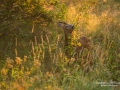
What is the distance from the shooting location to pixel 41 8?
7414mm

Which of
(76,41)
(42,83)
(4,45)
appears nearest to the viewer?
(42,83)

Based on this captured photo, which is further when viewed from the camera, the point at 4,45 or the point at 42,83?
the point at 4,45

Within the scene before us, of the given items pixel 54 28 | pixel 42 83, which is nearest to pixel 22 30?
pixel 54 28

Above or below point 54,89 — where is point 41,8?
above

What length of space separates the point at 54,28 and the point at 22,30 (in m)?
1.00

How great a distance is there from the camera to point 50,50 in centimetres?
564

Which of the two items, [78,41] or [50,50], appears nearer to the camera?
[50,50]

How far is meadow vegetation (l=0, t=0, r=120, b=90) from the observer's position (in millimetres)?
5178

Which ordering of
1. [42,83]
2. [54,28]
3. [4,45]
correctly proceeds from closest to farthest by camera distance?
[42,83] < [4,45] < [54,28]

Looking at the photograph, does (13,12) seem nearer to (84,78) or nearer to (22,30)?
(22,30)

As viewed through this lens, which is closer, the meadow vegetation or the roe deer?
the meadow vegetation

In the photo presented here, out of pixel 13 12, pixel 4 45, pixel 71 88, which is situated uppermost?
pixel 13 12

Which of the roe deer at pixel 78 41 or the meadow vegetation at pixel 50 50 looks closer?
the meadow vegetation at pixel 50 50

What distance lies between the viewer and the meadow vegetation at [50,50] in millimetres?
5178
